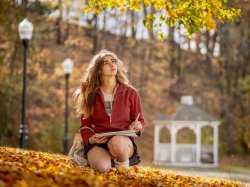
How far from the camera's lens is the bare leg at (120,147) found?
711 centimetres

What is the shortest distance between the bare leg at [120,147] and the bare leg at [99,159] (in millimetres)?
93

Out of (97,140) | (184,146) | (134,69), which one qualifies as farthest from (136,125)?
(134,69)

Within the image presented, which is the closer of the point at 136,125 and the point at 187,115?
the point at 136,125

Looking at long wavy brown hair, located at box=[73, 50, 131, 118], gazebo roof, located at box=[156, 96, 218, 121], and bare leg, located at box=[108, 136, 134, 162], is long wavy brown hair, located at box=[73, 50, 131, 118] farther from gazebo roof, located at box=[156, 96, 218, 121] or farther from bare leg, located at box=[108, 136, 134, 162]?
gazebo roof, located at box=[156, 96, 218, 121]

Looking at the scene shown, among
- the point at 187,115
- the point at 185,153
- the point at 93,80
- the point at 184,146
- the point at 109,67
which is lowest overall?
the point at 185,153

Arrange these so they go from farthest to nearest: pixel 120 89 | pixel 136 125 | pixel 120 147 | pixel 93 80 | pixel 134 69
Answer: pixel 134 69
pixel 93 80
pixel 120 89
pixel 136 125
pixel 120 147

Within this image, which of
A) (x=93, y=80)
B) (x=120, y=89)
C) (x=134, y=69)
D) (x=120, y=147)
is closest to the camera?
(x=120, y=147)

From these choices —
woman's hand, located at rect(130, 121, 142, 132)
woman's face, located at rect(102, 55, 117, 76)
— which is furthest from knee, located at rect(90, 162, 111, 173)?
woman's face, located at rect(102, 55, 117, 76)

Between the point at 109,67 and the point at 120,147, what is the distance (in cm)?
107

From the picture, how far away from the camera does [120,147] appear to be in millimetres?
7121

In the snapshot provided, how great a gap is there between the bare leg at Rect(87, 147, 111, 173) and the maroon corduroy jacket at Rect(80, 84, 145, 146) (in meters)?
0.17

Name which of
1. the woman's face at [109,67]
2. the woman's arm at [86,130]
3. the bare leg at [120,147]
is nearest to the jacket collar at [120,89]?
the woman's face at [109,67]

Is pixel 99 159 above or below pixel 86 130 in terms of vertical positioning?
A: below

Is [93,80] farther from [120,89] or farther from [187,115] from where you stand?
[187,115]
